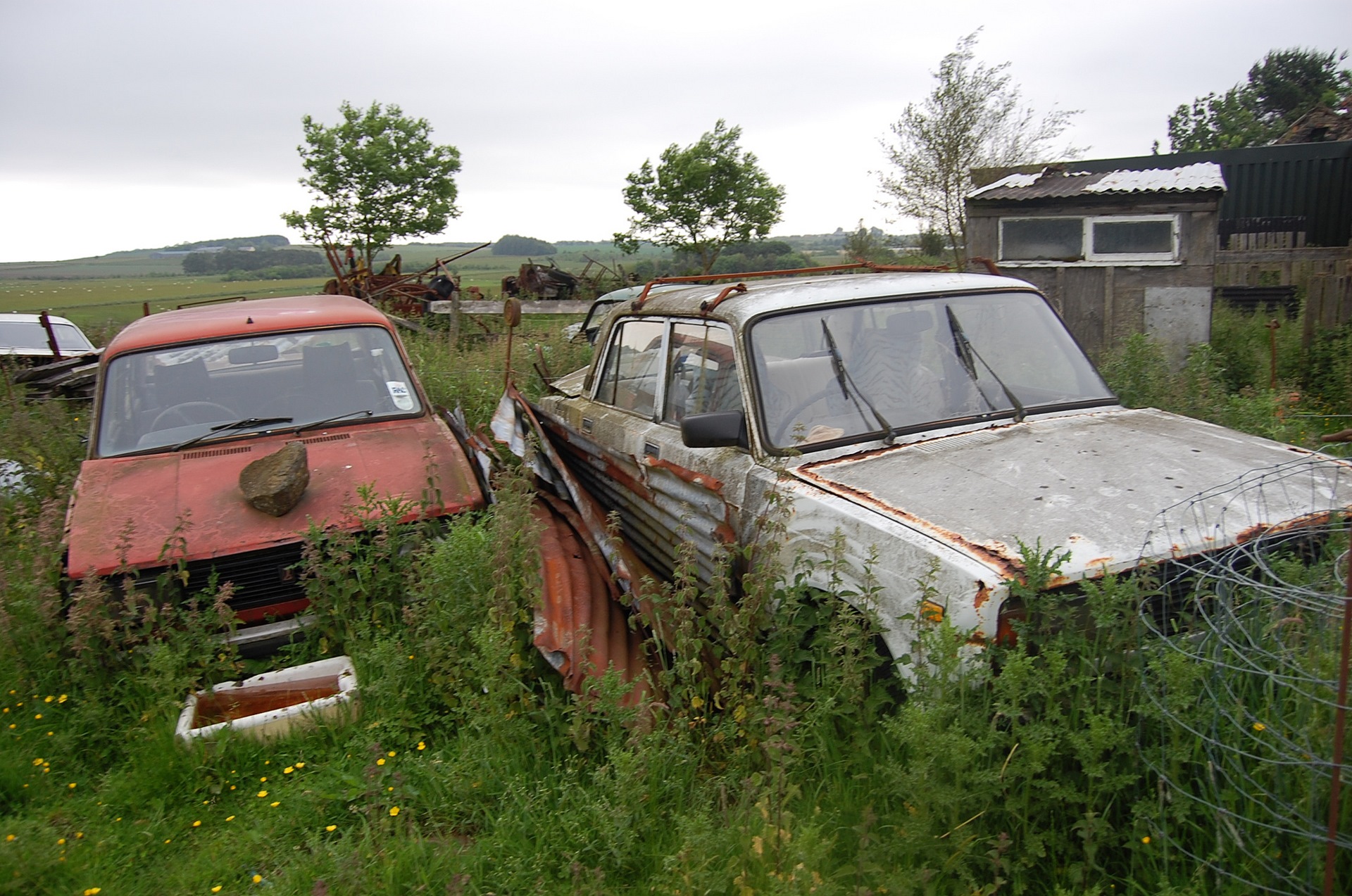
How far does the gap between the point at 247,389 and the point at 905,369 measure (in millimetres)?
3728

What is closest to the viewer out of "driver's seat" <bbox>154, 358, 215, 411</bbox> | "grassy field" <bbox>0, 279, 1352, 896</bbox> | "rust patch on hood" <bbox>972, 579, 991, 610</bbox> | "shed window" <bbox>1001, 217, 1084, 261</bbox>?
"grassy field" <bbox>0, 279, 1352, 896</bbox>

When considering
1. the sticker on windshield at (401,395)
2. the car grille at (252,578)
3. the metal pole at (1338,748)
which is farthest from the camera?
the sticker on windshield at (401,395)

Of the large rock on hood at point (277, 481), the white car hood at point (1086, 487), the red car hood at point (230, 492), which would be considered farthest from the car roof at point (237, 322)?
the white car hood at point (1086, 487)

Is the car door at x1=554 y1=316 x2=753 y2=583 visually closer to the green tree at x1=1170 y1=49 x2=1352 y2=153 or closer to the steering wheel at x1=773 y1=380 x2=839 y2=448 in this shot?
the steering wheel at x1=773 y1=380 x2=839 y2=448

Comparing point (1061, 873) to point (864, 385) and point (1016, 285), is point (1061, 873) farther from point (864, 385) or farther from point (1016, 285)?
point (1016, 285)

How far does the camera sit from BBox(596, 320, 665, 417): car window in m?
4.71

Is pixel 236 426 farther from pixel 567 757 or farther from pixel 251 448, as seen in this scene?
pixel 567 757

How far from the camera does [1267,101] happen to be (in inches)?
1523

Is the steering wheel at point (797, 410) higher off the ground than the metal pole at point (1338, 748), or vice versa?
the steering wheel at point (797, 410)

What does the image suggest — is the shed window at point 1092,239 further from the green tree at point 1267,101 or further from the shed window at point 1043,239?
the green tree at point 1267,101

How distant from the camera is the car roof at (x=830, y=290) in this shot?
13.1ft

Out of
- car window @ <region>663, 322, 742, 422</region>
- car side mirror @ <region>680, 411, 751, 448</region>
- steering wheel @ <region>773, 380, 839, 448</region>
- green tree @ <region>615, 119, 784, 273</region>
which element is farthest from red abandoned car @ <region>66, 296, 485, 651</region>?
green tree @ <region>615, 119, 784, 273</region>

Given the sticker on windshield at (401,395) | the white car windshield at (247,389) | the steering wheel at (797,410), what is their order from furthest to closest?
the sticker on windshield at (401,395) → the white car windshield at (247,389) → the steering wheel at (797,410)

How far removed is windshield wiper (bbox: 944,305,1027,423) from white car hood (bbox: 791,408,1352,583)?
0.10 metres
